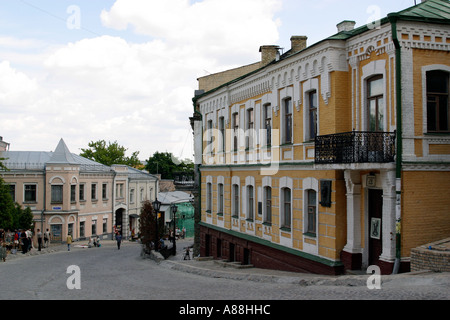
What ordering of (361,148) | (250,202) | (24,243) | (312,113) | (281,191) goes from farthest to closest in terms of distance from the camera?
1. (24,243)
2. (250,202)
3. (281,191)
4. (312,113)
5. (361,148)

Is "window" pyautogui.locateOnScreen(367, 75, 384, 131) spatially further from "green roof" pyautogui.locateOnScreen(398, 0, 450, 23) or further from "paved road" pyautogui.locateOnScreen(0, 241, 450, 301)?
"paved road" pyautogui.locateOnScreen(0, 241, 450, 301)

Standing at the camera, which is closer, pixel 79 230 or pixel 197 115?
pixel 197 115

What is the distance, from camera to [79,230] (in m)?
44.5

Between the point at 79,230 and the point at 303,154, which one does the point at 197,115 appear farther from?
the point at 79,230

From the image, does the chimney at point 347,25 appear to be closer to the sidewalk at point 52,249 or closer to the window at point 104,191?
the sidewalk at point 52,249

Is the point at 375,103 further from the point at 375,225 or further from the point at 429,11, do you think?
the point at 375,225

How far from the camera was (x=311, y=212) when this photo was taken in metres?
16.3

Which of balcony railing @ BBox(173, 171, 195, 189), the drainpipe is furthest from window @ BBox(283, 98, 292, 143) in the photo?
balcony railing @ BBox(173, 171, 195, 189)

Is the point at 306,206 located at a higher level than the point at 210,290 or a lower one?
higher

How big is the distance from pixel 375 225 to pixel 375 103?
339cm

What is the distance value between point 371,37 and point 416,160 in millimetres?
3563

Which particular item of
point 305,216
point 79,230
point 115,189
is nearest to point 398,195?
point 305,216

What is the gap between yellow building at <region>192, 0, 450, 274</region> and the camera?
13.0 m

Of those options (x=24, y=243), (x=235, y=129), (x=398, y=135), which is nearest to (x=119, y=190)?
(x=24, y=243)
